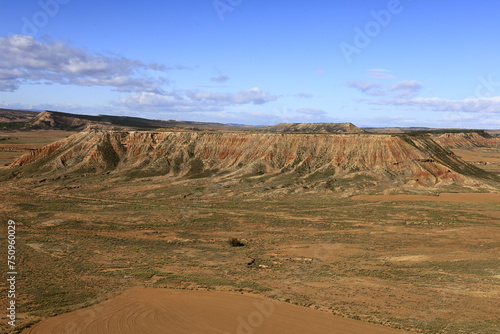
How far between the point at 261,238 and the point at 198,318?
18.7 meters

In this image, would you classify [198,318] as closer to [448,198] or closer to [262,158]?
[448,198]

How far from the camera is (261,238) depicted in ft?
131

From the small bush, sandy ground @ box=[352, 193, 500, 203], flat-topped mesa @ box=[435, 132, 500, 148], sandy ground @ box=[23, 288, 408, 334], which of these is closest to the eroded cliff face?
sandy ground @ box=[352, 193, 500, 203]

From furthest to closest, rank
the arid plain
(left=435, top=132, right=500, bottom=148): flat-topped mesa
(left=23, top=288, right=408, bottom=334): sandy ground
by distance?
1. (left=435, top=132, right=500, bottom=148): flat-topped mesa
2. the arid plain
3. (left=23, top=288, right=408, bottom=334): sandy ground

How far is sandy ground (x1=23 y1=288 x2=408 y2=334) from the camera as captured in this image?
20.3 m

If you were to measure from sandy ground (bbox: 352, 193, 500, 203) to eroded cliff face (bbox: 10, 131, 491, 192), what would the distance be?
7205 mm

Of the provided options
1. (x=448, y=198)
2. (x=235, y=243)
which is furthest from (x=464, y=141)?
(x=235, y=243)

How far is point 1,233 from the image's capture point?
39.0 meters

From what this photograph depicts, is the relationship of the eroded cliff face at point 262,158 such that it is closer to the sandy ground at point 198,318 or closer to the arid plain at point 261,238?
the arid plain at point 261,238

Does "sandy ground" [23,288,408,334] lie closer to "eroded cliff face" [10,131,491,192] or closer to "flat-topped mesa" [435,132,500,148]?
"eroded cliff face" [10,131,491,192]

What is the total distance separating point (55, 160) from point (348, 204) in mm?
75540

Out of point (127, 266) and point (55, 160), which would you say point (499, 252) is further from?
point (55, 160)

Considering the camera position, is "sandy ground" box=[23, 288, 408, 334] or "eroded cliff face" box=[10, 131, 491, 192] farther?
"eroded cliff face" box=[10, 131, 491, 192]

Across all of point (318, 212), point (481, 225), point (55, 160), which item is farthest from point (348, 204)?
point (55, 160)
